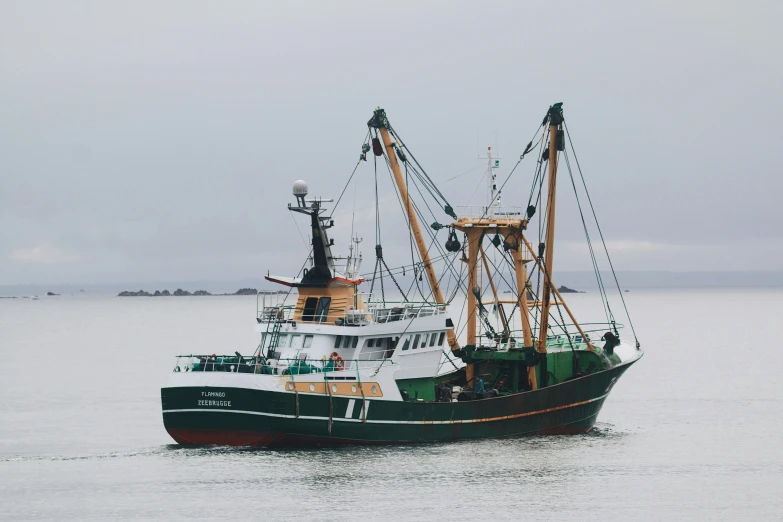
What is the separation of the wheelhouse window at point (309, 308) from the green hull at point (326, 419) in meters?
4.43

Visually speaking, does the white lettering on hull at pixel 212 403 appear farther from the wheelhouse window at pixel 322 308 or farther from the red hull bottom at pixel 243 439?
the wheelhouse window at pixel 322 308

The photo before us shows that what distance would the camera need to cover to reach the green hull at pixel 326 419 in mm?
41594

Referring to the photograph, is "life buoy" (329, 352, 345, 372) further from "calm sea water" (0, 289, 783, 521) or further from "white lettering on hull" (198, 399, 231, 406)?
"white lettering on hull" (198, 399, 231, 406)

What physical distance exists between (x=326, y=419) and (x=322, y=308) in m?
5.09

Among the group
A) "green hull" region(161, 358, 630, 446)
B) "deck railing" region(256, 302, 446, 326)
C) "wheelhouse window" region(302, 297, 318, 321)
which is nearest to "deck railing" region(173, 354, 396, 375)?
"green hull" region(161, 358, 630, 446)

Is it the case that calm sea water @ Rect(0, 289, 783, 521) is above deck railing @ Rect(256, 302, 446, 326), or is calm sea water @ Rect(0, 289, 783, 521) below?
below

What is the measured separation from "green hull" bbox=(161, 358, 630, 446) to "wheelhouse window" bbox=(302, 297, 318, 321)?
4425mm

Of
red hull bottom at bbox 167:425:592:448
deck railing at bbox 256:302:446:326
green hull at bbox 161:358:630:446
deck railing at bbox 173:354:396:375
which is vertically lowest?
red hull bottom at bbox 167:425:592:448

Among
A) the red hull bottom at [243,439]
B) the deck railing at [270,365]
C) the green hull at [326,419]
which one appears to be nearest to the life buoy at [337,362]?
the deck railing at [270,365]

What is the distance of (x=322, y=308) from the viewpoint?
45469 millimetres

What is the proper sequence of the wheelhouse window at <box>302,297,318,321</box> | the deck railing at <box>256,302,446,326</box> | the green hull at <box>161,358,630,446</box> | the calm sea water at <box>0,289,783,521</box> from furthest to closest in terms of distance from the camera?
the wheelhouse window at <box>302,297,318,321</box>, the deck railing at <box>256,302,446,326</box>, the green hull at <box>161,358,630,446</box>, the calm sea water at <box>0,289,783,521</box>

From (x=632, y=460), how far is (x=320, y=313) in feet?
45.4

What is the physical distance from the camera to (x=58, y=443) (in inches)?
1913

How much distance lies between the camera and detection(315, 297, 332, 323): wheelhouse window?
1785 inches
